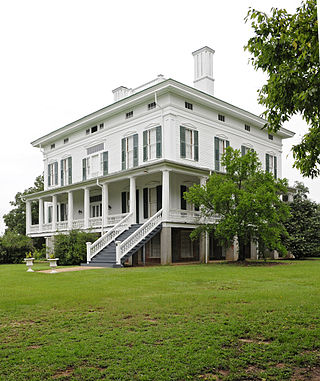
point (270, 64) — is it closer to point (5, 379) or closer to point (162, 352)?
point (162, 352)

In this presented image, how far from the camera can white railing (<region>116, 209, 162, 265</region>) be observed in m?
19.4

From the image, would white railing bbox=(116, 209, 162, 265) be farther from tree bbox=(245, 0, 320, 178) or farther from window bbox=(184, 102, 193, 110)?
tree bbox=(245, 0, 320, 178)

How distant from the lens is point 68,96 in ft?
76.0

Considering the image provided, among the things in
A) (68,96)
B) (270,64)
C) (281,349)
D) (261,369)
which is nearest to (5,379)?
(261,369)

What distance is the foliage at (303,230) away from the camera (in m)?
26.7

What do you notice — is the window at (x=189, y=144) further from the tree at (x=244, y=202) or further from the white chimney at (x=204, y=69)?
the white chimney at (x=204, y=69)

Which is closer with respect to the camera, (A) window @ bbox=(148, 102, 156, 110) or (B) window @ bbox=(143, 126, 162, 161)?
(B) window @ bbox=(143, 126, 162, 161)

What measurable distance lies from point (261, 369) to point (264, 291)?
18.4ft

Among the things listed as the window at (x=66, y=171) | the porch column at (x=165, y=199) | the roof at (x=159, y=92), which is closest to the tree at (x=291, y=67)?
the porch column at (x=165, y=199)

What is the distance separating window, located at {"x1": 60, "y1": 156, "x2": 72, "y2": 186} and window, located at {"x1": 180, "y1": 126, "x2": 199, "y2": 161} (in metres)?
10.5

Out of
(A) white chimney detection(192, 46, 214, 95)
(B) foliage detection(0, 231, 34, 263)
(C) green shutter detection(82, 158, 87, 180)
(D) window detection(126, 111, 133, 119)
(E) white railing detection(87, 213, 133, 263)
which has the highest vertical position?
(A) white chimney detection(192, 46, 214, 95)

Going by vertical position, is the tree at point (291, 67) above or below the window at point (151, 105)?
below

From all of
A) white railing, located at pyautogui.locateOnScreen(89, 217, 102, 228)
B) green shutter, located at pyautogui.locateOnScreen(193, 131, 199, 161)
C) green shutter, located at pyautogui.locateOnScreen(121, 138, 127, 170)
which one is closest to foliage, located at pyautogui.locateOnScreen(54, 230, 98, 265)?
white railing, located at pyautogui.locateOnScreen(89, 217, 102, 228)

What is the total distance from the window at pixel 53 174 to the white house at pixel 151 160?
558 mm
